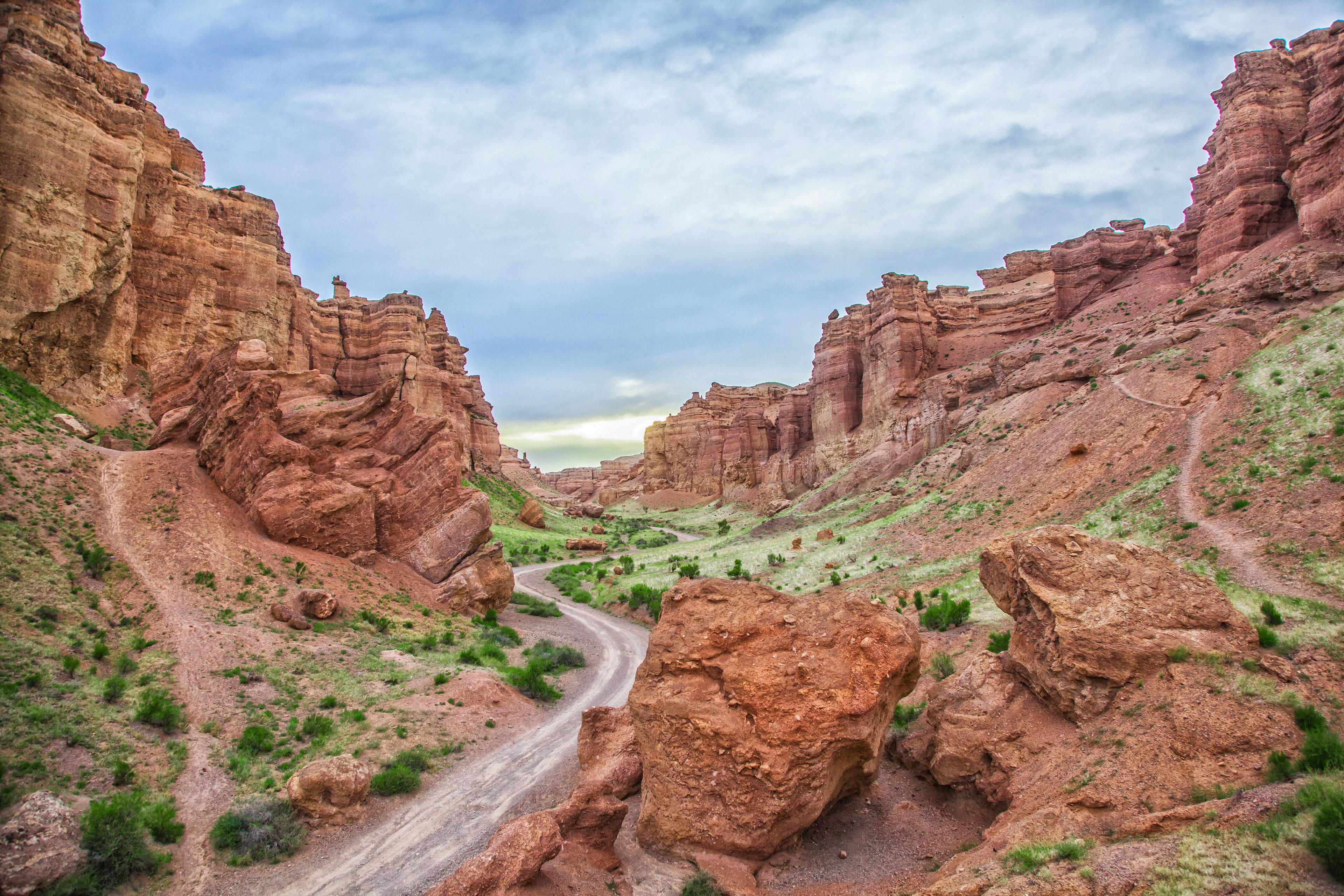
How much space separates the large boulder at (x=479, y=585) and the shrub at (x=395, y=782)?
1507 cm

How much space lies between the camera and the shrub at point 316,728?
1588 centimetres

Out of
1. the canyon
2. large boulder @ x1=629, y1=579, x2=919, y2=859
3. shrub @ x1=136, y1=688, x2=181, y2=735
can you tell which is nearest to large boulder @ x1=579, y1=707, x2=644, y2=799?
the canyon

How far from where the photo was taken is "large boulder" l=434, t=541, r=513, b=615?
2977 centimetres

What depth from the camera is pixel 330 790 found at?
520 inches

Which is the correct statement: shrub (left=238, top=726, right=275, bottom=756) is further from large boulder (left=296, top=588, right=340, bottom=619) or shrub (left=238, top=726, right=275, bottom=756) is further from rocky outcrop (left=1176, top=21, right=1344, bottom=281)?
rocky outcrop (left=1176, top=21, right=1344, bottom=281)

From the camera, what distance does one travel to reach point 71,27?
3306 centimetres

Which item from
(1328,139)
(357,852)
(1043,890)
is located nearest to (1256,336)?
(1328,139)

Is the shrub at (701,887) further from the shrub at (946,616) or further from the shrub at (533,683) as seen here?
the shrub at (946,616)

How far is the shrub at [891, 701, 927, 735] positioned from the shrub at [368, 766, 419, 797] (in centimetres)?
1156

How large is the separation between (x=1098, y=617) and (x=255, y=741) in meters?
18.5

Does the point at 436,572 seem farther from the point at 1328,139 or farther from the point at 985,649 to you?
the point at 1328,139

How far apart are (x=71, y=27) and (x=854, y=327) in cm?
6659

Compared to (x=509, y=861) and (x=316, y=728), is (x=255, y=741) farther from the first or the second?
(x=509, y=861)

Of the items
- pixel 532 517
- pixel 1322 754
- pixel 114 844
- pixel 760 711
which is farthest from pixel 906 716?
pixel 532 517
